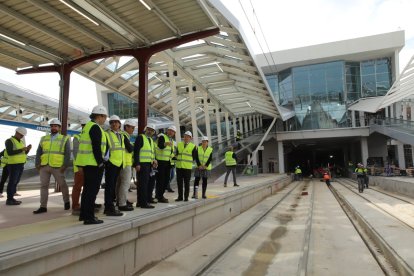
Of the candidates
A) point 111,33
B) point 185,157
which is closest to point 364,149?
point 185,157

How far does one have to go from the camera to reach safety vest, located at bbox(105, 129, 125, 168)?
5352 mm

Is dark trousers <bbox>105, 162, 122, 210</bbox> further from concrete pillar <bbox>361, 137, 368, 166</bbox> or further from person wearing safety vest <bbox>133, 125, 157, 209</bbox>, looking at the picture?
concrete pillar <bbox>361, 137, 368, 166</bbox>

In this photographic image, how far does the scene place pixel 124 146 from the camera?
5.72 m

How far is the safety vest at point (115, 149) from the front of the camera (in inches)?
211

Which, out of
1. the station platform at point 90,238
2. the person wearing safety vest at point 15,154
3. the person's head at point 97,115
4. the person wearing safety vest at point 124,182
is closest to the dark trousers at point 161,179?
the station platform at point 90,238

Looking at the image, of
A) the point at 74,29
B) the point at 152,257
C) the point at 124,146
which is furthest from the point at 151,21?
the point at 152,257

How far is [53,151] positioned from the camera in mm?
6438

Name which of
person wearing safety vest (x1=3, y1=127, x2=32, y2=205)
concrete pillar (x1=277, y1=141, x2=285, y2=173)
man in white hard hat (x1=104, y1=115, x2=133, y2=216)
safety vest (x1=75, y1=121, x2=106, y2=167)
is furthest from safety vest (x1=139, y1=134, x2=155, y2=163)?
concrete pillar (x1=277, y1=141, x2=285, y2=173)

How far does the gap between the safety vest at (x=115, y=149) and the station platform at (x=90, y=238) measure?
0.89 m

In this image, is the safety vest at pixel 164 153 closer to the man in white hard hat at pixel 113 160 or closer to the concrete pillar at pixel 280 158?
the man in white hard hat at pixel 113 160

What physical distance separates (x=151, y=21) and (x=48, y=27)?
2685 mm

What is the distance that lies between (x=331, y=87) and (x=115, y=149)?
42.9 meters

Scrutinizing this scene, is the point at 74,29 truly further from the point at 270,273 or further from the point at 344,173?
the point at 344,173

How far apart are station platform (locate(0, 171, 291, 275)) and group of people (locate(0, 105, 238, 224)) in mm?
317
